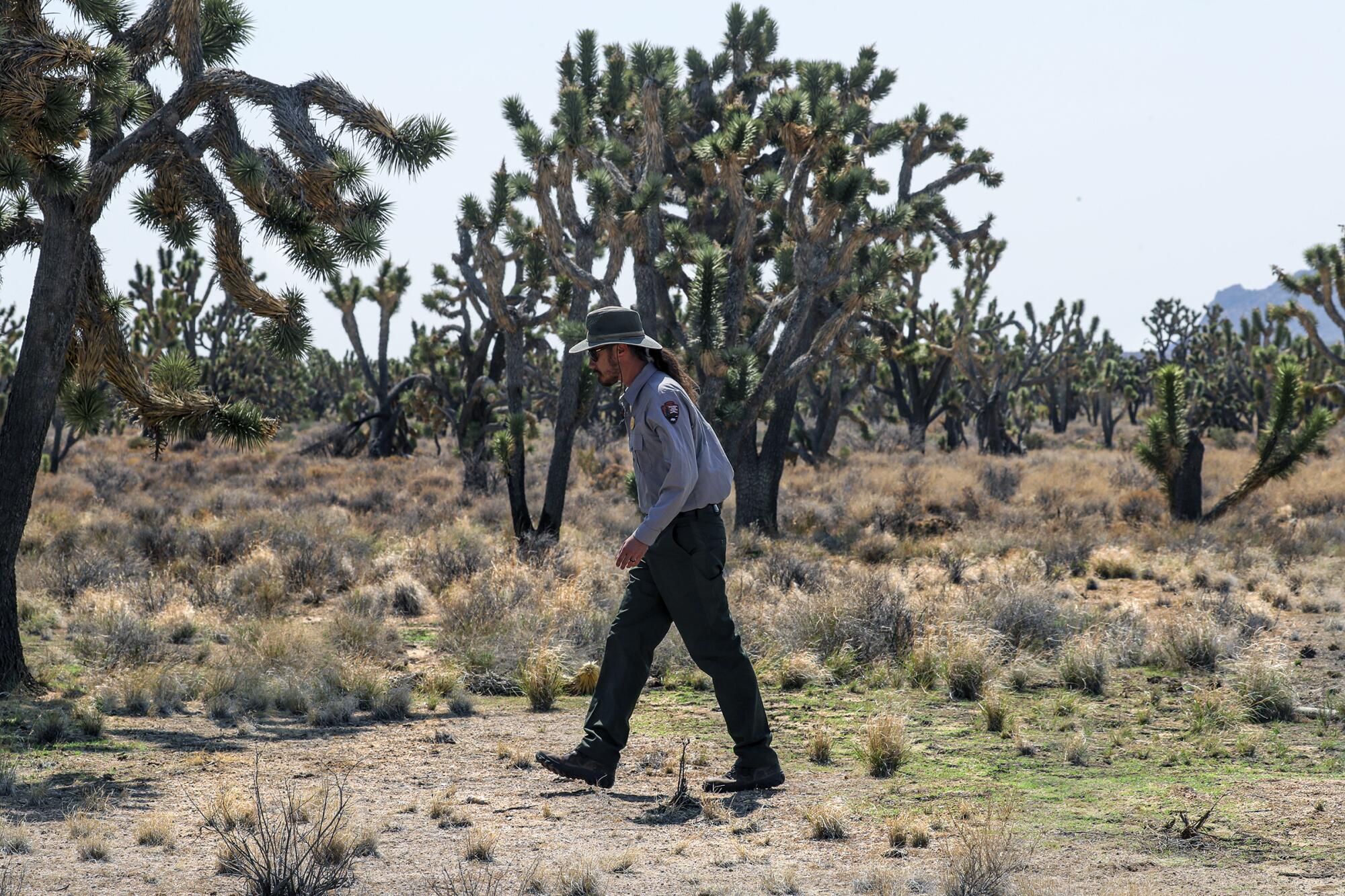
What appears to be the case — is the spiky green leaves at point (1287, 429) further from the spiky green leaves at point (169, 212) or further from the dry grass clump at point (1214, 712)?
the spiky green leaves at point (169, 212)

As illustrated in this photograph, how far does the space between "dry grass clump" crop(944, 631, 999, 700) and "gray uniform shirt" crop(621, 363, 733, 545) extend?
9.76ft

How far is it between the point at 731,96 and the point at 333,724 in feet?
48.1

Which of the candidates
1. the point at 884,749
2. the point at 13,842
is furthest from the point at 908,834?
the point at 13,842

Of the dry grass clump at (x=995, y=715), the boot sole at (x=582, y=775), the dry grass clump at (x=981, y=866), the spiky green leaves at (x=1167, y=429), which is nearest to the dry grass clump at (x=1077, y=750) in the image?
the dry grass clump at (x=995, y=715)

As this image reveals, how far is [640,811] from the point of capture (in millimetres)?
4883

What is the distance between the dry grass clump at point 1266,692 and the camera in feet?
21.2

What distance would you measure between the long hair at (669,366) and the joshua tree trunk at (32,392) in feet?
13.9

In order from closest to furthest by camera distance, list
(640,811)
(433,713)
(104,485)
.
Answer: (640,811), (433,713), (104,485)

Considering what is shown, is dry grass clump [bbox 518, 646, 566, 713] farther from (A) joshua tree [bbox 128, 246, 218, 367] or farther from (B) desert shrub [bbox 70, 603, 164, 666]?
(A) joshua tree [bbox 128, 246, 218, 367]

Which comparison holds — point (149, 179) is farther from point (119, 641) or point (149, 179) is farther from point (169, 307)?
point (169, 307)

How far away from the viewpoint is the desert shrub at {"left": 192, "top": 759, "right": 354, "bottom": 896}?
369 centimetres

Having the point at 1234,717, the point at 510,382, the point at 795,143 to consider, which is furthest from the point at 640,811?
the point at 510,382

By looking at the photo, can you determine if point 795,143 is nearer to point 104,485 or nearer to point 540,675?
point 540,675

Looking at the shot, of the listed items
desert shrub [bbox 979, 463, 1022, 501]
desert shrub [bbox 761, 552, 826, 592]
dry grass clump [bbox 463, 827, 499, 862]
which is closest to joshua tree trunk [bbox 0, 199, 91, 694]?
dry grass clump [bbox 463, 827, 499, 862]
